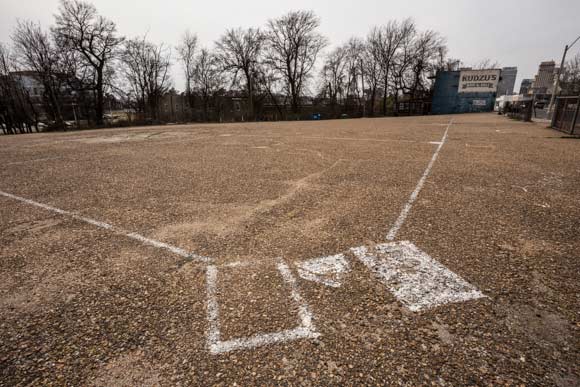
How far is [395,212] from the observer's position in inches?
159

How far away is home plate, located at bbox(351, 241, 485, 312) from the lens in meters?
2.24

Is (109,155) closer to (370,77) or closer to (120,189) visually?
(120,189)

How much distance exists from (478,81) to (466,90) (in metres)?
2.22

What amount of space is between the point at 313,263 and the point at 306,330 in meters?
0.87

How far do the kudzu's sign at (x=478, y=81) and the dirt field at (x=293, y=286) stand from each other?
50548mm

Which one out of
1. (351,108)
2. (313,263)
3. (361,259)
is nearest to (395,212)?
(361,259)

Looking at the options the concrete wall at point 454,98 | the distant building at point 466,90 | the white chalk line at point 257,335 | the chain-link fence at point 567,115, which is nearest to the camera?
the white chalk line at point 257,335

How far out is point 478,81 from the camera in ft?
150

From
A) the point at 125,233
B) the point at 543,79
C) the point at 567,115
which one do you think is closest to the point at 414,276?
the point at 125,233

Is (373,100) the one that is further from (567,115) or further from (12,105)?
(12,105)

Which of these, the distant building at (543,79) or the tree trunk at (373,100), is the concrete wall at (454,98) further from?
the distant building at (543,79)

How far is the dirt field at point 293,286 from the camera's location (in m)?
1.70

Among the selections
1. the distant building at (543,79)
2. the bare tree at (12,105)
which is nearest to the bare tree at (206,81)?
the bare tree at (12,105)

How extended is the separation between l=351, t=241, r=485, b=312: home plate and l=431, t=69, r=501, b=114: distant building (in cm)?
5308
